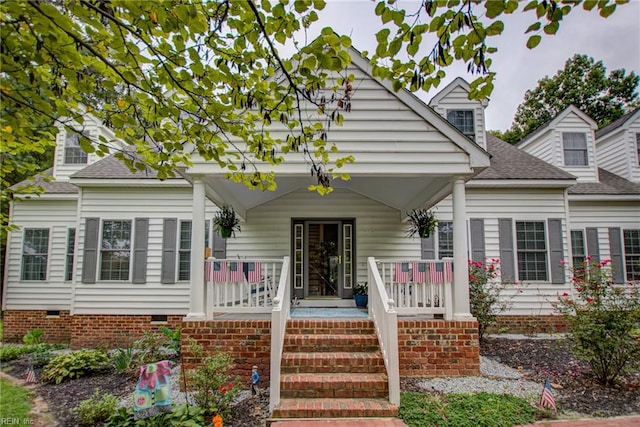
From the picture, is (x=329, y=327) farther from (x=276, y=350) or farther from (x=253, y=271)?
(x=253, y=271)

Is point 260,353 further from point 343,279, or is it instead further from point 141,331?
point 141,331

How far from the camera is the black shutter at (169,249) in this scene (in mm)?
8984

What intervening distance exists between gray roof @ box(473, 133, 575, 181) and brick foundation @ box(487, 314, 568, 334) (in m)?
3.58

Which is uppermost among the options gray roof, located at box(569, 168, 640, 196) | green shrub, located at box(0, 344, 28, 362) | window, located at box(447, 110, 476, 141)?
window, located at box(447, 110, 476, 141)

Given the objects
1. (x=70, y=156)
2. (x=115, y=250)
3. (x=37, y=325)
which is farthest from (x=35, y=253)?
(x=70, y=156)

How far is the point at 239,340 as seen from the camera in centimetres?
520

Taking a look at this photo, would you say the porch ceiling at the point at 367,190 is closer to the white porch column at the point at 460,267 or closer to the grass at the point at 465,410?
the white porch column at the point at 460,267

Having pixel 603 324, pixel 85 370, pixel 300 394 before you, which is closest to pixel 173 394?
pixel 300 394

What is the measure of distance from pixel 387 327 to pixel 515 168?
717cm

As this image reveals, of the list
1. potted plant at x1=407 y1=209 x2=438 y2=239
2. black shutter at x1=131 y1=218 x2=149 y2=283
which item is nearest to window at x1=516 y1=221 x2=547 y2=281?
potted plant at x1=407 y1=209 x2=438 y2=239

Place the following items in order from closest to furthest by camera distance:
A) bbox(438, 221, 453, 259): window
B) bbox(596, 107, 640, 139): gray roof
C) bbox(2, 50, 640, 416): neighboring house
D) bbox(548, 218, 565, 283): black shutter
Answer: bbox(2, 50, 640, 416): neighboring house < bbox(548, 218, 565, 283): black shutter < bbox(438, 221, 453, 259): window < bbox(596, 107, 640, 139): gray roof

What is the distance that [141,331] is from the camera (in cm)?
878

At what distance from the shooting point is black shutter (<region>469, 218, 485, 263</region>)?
902 centimetres

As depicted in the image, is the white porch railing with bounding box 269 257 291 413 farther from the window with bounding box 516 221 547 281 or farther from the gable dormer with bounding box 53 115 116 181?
the gable dormer with bounding box 53 115 116 181
